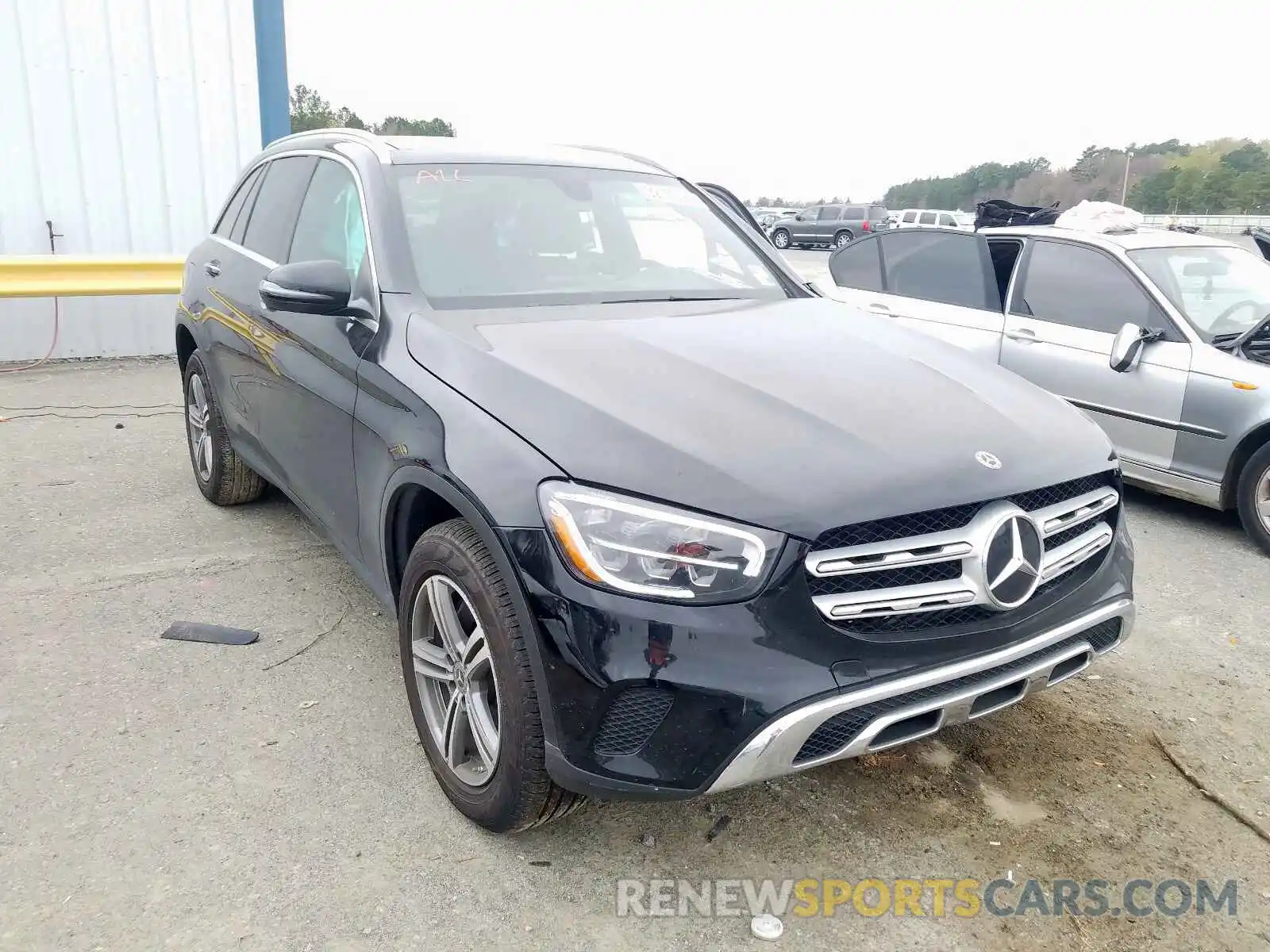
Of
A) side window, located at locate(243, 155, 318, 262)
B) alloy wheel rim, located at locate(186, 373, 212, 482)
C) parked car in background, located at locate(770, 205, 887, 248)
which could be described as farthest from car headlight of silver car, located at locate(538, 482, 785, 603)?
parked car in background, located at locate(770, 205, 887, 248)

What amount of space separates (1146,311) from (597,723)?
186 inches

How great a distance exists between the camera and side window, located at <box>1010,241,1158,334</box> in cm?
549

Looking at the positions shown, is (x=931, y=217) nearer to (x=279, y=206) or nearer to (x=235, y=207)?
(x=235, y=207)

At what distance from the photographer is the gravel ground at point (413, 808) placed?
2213mm

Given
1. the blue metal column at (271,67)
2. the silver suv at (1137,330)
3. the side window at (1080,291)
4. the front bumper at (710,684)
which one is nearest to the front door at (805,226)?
the blue metal column at (271,67)

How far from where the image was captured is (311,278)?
291cm

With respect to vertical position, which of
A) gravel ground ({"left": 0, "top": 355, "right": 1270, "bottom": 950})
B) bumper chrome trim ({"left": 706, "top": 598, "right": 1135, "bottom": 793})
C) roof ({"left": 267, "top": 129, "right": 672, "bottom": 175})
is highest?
roof ({"left": 267, "top": 129, "right": 672, "bottom": 175})

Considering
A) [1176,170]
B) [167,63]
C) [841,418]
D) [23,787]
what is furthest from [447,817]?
[1176,170]

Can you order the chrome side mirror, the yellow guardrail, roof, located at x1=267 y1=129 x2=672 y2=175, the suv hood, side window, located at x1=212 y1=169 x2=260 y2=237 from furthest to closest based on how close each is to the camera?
the yellow guardrail → the chrome side mirror → side window, located at x1=212 y1=169 x2=260 y2=237 → roof, located at x1=267 y1=129 x2=672 y2=175 → the suv hood

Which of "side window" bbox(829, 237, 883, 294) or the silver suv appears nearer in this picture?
the silver suv

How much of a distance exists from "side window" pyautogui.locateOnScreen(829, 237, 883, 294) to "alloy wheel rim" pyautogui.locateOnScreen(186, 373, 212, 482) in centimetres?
465

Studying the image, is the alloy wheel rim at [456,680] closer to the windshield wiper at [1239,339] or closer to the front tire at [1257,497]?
the front tire at [1257,497]

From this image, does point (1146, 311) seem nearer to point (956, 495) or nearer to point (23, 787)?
point (956, 495)

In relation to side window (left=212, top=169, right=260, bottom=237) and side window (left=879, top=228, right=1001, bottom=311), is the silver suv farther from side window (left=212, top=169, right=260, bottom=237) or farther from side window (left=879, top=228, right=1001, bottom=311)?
side window (left=212, top=169, right=260, bottom=237)
